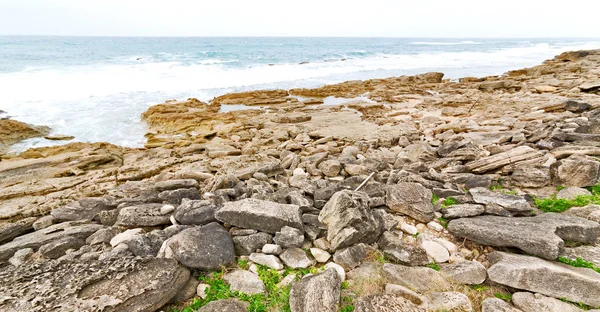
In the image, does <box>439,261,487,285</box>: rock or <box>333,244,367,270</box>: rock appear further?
<box>333,244,367,270</box>: rock

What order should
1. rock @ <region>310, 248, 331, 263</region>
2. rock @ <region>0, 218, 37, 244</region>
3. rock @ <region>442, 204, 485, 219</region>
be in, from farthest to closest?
rock @ <region>0, 218, 37, 244</region> → rock @ <region>442, 204, 485, 219</region> → rock @ <region>310, 248, 331, 263</region>

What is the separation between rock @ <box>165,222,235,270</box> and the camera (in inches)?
127

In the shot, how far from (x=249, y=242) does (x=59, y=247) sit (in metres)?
2.36

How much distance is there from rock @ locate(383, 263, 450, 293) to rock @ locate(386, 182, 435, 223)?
1.07 m

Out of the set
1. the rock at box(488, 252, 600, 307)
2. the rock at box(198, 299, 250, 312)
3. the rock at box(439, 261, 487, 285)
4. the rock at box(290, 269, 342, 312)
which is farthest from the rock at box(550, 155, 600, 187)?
the rock at box(198, 299, 250, 312)

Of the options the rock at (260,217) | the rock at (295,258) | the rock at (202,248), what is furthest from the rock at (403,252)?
the rock at (202,248)

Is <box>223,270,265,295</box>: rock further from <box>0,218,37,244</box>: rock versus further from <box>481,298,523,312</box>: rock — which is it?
<box>0,218,37,244</box>: rock

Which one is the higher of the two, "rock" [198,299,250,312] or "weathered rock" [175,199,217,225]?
"weathered rock" [175,199,217,225]

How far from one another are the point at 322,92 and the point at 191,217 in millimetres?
15691

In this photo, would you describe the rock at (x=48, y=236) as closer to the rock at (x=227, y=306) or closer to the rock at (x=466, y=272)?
the rock at (x=227, y=306)

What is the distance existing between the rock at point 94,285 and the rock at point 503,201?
4.00 meters

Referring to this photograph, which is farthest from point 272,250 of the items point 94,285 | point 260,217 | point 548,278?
point 548,278

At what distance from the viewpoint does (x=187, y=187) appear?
17.9 ft

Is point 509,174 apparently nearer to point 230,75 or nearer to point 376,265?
point 376,265
